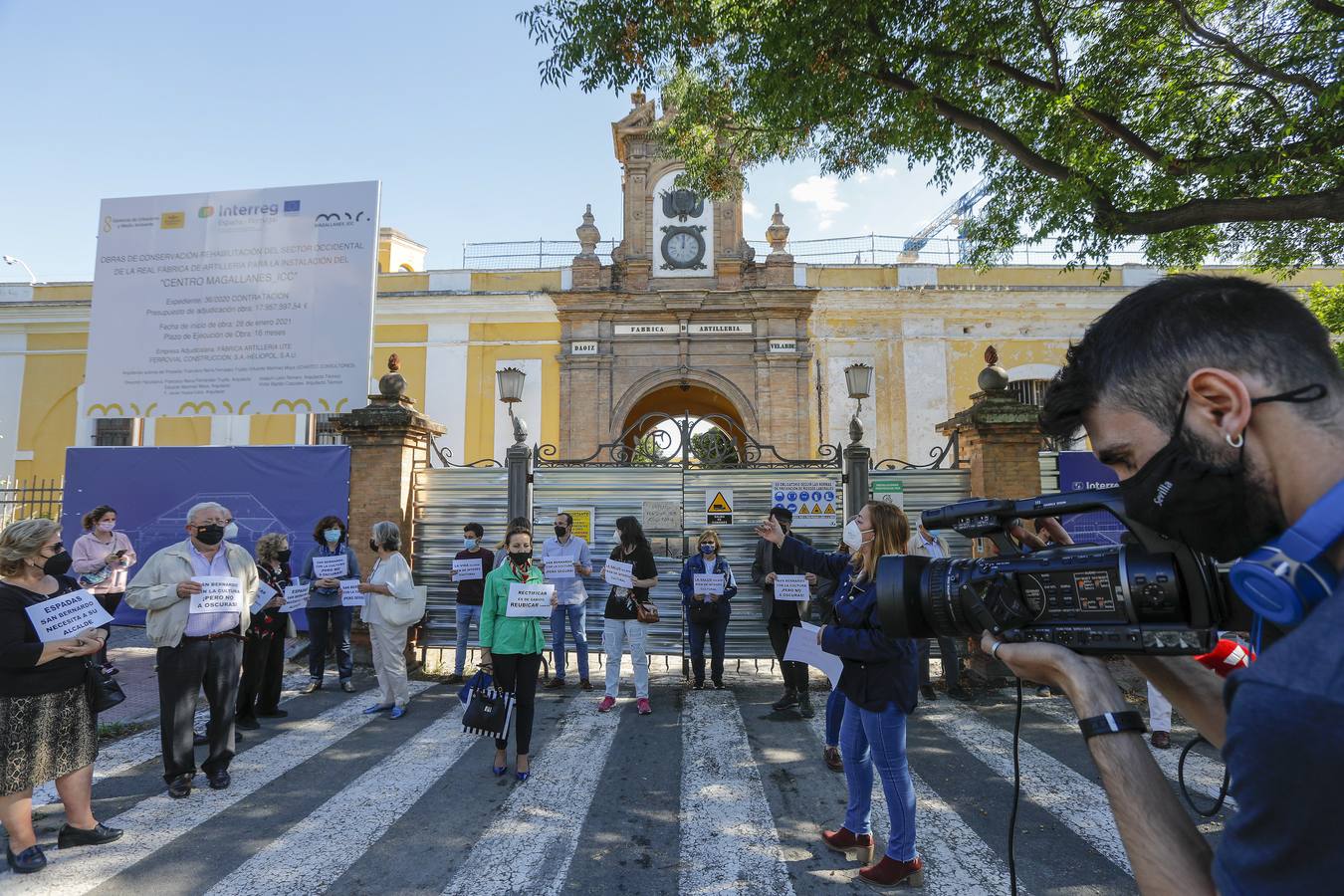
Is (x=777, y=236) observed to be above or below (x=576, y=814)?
above

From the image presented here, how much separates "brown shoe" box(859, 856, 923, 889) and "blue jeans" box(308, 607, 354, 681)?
6.57m

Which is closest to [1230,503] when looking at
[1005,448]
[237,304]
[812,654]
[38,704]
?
[812,654]

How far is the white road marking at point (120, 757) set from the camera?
493 cm

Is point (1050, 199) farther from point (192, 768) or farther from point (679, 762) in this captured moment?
point (192, 768)

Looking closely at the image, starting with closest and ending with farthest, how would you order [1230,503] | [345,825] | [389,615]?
[1230,503]
[345,825]
[389,615]

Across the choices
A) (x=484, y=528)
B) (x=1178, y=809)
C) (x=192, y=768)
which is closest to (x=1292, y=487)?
(x=1178, y=809)

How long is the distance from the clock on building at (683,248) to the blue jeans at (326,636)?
13395mm

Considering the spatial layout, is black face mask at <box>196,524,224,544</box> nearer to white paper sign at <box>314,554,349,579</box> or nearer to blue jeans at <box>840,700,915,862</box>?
white paper sign at <box>314,554,349,579</box>

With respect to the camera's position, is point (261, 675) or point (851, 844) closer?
point (851, 844)

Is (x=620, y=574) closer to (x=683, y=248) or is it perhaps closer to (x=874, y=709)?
(x=874, y=709)

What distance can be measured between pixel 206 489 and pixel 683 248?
12.7m

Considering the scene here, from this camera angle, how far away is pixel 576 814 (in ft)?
15.0

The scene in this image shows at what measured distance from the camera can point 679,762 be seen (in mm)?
5660

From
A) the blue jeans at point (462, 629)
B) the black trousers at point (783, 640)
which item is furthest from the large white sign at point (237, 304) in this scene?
the black trousers at point (783, 640)
